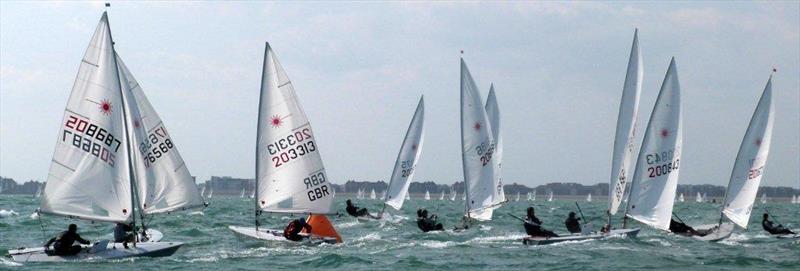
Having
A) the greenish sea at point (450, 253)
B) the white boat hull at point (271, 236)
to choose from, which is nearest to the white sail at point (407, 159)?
the greenish sea at point (450, 253)

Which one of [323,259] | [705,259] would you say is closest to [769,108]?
[705,259]

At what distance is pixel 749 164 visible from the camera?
125 feet

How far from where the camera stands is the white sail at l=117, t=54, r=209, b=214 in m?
29.6

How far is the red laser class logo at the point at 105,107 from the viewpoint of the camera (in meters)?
26.2

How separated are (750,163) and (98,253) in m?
22.9

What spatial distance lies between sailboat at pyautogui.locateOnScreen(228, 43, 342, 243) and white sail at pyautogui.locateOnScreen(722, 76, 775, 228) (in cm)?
1495

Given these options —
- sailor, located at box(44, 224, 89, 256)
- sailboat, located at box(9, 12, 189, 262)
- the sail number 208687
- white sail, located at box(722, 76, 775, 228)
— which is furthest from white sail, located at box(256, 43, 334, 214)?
white sail, located at box(722, 76, 775, 228)

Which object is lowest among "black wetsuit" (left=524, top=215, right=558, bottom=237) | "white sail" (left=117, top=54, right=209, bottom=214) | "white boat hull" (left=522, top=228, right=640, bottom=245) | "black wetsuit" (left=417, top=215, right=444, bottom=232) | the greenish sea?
the greenish sea

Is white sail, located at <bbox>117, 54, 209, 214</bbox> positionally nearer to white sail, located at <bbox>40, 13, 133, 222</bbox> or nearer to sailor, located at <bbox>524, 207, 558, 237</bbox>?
white sail, located at <bbox>40, 13, 133, 222</bbox>

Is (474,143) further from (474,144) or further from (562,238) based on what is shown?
(562,238)

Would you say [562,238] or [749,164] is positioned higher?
[749,164]

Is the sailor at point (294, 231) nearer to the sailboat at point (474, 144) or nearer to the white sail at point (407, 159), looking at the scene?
the sailboat at point (474, 144)

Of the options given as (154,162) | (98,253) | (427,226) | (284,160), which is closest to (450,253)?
(284,160)

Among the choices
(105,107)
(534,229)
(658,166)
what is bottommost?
(534,229)
